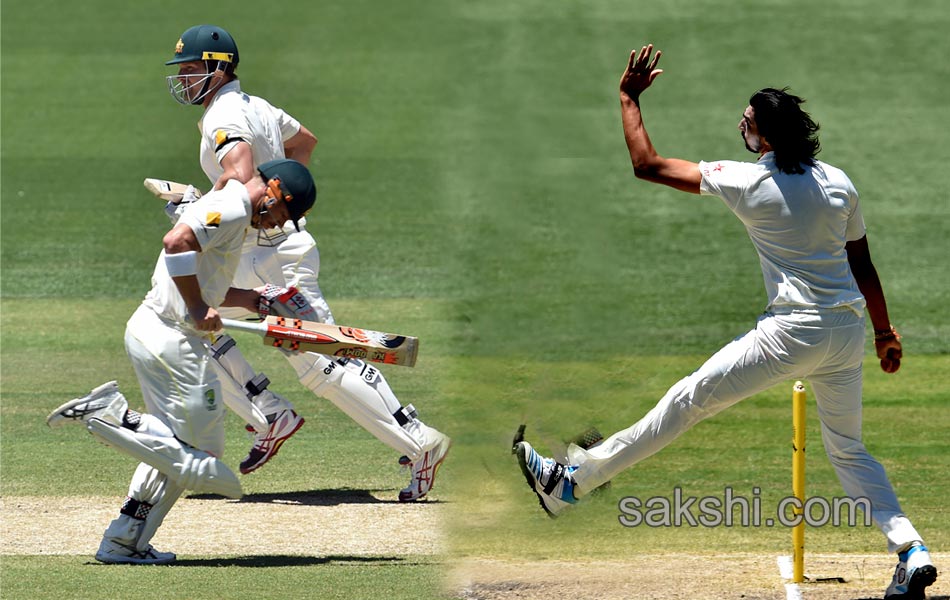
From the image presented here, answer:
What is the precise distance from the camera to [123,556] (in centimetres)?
650

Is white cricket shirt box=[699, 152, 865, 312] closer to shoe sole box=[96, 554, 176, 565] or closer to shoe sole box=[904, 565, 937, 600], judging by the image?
shoe sole box=[904, 565, 937, 600]

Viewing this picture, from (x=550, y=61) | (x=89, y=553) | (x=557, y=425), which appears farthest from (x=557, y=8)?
(x=89, y=553)

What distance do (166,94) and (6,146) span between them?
104 inches

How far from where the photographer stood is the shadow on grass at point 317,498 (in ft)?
25.6

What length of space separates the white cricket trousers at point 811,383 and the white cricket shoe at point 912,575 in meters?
0.05

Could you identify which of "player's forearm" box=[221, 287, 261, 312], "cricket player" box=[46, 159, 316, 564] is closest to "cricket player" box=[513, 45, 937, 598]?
"cricket player" box=[46, 159, 316, 564]

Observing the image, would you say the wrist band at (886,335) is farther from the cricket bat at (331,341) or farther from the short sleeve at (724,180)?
the cricket bat at (331,341)

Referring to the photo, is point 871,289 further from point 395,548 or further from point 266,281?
point 266,281

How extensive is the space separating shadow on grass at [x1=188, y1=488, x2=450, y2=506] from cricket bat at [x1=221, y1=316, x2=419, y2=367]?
4.36ft

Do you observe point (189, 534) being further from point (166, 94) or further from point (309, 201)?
point (166, 94)

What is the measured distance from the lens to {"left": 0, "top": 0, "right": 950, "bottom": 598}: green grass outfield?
8203 mm

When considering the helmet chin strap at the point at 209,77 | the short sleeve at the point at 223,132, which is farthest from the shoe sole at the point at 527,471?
the helmet chin strap at the point at 209,77

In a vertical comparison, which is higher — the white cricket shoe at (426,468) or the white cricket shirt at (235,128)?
the white cricket shirt at (235,128)

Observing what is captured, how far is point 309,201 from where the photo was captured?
6.34m
